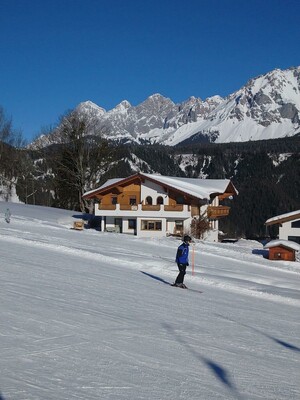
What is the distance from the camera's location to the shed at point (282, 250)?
38250 mm

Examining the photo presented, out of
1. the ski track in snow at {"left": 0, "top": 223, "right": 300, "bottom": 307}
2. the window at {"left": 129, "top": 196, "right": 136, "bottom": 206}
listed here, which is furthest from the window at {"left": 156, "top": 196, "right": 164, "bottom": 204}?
the ski track in snow at {"left": 0, "top": 223, "right": 300, "bottom": 307}

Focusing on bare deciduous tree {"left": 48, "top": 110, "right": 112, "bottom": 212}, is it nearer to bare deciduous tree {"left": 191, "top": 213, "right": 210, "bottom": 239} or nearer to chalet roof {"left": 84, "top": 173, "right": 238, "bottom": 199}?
chalet roof {"left": 84, "top": 173, "right": 238, "bottom": 199}

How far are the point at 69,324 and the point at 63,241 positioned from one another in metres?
17.6

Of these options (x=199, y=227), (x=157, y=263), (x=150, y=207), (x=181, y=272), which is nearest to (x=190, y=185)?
(x=199, y=227)

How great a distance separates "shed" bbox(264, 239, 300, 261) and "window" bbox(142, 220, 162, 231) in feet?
36.8

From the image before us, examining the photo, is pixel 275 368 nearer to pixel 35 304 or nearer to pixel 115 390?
pixel 115 390

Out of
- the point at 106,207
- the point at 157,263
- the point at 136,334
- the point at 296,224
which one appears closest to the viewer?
the point at 136,334

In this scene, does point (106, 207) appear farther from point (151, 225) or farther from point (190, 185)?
point (190, 185)

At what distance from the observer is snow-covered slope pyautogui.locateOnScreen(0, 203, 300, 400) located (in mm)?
7164

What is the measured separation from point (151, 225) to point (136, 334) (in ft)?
120

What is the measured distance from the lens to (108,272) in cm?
1878

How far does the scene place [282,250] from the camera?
126ft

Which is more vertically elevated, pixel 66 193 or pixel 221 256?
pixel 66 193

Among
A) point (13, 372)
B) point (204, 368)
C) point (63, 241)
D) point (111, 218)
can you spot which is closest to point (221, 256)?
point (63, 241)
